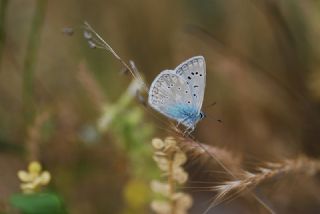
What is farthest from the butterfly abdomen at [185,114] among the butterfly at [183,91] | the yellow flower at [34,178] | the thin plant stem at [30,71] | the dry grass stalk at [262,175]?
the thin plant stem at [30,71]

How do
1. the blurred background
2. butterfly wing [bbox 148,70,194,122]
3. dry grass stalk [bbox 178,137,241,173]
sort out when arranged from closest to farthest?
dry grass stalk [bbox 178,137,241,173] → butterfly wing [bbox 148,70,194,122] → the blurred background

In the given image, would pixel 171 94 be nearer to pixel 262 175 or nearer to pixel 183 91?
pixel 183 91

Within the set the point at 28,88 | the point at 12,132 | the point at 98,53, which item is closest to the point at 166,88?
the point at 28,88

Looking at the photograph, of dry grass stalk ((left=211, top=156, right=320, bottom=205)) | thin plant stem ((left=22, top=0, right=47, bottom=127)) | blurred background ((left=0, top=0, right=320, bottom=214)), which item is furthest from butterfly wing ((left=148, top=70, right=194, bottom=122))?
thin plant stem ((left=22, top=0, right=47, bottom=127))

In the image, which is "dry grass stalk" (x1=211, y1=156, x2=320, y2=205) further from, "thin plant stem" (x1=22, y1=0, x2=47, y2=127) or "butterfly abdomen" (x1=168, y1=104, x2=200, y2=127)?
"thin plant stem" (x1=22, y1=0, x2=47, y2=127)

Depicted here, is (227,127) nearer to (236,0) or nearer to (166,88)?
(236,0)

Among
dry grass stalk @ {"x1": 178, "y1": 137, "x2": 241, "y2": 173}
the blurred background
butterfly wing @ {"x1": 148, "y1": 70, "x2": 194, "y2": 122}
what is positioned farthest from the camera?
the blurred background

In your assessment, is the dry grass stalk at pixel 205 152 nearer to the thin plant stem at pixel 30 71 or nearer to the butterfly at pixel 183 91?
the butterfly at pixel 183 91

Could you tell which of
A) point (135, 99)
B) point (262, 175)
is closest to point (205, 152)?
point (262, 175)
